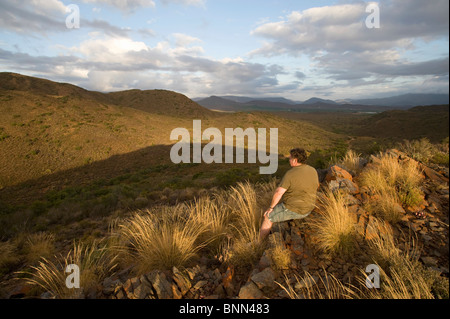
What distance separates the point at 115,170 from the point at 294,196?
741 inches

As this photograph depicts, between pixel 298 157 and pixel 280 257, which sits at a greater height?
pixel 298 157

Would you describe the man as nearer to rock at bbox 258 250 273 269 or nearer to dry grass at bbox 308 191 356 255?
dry grass at bbox 308 191 356 255

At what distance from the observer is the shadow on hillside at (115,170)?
13.1m

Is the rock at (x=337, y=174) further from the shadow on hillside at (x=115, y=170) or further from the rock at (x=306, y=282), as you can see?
the shadow on hillside at (x=115, y=170)

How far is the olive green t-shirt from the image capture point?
143 inches

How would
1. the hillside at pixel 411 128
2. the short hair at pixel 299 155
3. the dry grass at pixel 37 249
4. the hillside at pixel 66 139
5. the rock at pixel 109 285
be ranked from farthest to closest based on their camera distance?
the hillside at pixel 411 128 < the hillside at pixel 66 139 < the dry grass at pixel 37 249 < the short hair at pixel 299 155 < the rock at pixel 109 285

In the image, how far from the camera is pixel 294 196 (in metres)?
3.68

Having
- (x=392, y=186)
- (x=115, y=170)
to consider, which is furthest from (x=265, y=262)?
(x=115, y=170)

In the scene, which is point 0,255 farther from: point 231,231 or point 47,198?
point 47,198

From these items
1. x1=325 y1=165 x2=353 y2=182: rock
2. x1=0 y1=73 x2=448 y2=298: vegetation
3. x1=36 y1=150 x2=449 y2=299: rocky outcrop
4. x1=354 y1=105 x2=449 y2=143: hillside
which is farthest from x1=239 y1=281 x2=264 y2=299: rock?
x1=354 y1=105 x2=449 y2=143: hillside

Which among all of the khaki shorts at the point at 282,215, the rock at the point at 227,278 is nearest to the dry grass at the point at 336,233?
the khaki shorts at the point at 282,215

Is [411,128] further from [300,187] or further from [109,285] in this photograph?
[109,285]

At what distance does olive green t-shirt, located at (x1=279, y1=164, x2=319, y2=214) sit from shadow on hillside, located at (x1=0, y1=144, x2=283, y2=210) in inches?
458

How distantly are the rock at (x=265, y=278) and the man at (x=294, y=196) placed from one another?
2.97ft
